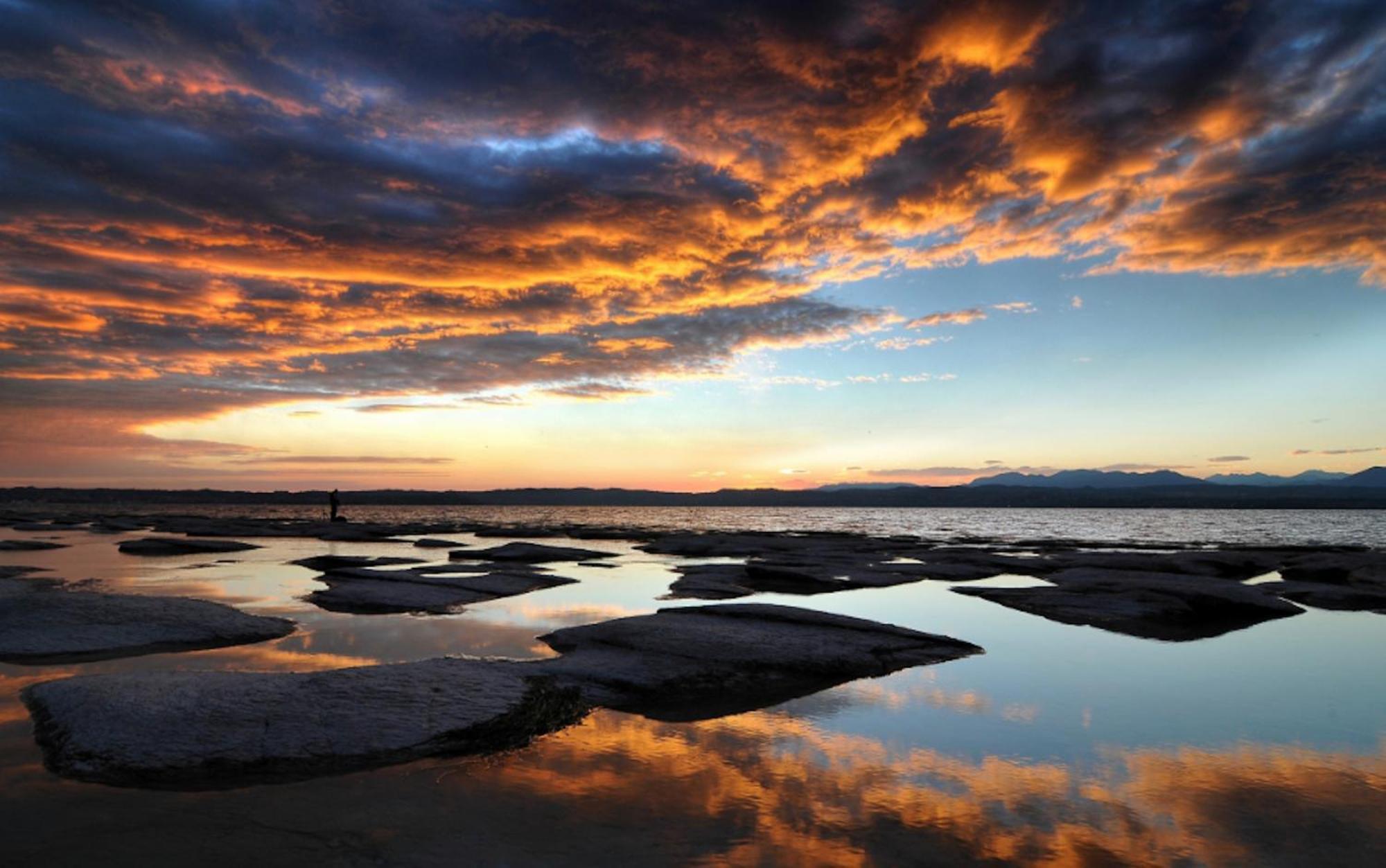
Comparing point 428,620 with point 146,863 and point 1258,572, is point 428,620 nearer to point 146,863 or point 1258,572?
point 146,863

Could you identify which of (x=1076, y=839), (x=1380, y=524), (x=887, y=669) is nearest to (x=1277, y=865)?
(x=1076, y=839)

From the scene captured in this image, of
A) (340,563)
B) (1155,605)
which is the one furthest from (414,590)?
(1155,605)

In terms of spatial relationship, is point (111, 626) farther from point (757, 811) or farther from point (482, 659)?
point (757, 811)

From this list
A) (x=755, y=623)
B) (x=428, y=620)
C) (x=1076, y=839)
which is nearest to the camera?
(x=1076, y=839)

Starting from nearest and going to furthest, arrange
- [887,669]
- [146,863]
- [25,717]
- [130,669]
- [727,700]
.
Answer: [146,863] < [25,717] < [727,700] < [130,669] < [887,669]

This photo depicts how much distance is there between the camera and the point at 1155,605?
17.1 metres

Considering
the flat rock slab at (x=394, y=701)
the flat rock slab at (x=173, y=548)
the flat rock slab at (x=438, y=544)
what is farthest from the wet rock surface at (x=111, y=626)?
the flat rock slab at (x=438, y=544)

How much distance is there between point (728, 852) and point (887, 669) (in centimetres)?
668

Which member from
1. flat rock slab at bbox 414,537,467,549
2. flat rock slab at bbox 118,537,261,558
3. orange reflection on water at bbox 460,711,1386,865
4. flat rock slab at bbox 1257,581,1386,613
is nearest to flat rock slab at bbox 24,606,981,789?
orange reflection on water at bbox 460,711,1386,865

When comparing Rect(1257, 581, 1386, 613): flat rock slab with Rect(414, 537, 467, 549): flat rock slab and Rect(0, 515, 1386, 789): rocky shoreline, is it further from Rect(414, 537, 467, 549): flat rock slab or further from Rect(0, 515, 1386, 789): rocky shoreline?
Rect(414, 537, 467, 549): flat rock slab

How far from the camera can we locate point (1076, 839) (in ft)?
16.8

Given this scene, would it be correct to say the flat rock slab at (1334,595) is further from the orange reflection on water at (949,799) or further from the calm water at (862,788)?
the orange reflection on water at (949,799)

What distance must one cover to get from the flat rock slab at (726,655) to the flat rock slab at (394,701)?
0.04 m

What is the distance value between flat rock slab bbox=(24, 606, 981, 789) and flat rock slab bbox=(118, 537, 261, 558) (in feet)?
88.6
